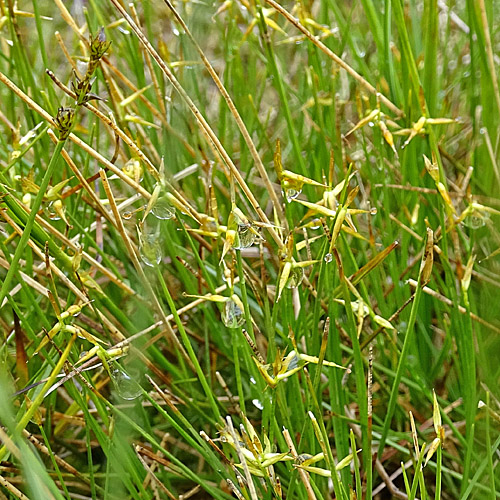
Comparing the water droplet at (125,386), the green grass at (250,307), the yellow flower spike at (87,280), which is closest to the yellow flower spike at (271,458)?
the green grass at (250,307)

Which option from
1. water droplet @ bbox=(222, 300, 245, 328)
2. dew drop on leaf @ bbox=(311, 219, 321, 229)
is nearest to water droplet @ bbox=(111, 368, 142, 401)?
water droplet @ bbox=(222, 300, 245, 328)

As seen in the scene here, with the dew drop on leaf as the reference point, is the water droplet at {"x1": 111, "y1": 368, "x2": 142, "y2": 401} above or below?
below

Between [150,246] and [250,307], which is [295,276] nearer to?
[150,246]

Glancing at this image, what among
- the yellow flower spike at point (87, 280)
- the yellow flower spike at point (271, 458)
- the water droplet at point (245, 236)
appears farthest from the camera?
the yellow flower spike at point (87, 280)

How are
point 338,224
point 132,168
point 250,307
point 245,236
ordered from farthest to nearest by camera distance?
1. point 250,307
2. point 132,168
3. point 245,236
4. point 338,224

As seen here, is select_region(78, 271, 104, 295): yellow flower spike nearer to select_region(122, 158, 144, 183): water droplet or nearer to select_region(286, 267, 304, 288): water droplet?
select_region(122, 158, 144, 183): water droplet

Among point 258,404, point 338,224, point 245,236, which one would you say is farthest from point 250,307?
point 338,224

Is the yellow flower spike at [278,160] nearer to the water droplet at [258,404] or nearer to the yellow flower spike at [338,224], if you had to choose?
the yellow flower spike at [338,224]
